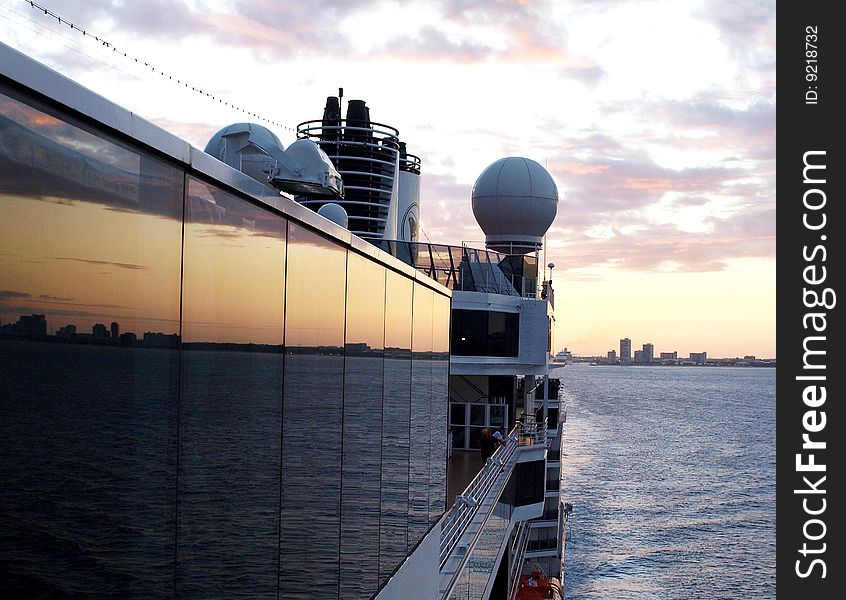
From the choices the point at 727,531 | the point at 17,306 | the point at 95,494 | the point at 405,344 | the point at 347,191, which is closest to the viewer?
the point at 17,306

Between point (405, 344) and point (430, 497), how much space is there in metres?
2.88

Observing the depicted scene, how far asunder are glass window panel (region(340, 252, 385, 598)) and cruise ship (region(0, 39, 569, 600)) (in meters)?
0.04

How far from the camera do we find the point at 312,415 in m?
6.21

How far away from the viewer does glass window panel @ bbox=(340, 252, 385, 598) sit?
7.30 m

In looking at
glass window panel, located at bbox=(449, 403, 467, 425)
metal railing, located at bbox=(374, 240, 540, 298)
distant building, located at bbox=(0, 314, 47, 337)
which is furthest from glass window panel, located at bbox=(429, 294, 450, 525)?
glass window panel, located at bbox=(449, 403, 467, 425)

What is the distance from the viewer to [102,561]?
3.51 m

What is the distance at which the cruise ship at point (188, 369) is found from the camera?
3078 millimetres

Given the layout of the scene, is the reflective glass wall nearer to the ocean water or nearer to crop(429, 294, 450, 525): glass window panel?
crop(429, 294, 450, 525): glass window panel

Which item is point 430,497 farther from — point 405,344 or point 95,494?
point 95,494

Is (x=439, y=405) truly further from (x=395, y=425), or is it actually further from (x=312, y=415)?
(x=312, y=415)

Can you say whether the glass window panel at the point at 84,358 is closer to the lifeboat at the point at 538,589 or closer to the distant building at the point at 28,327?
the distant building at the point at 28,327

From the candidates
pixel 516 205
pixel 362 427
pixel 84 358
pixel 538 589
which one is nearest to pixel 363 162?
pixel 516 205

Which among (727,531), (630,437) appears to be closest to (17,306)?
(727,531)
